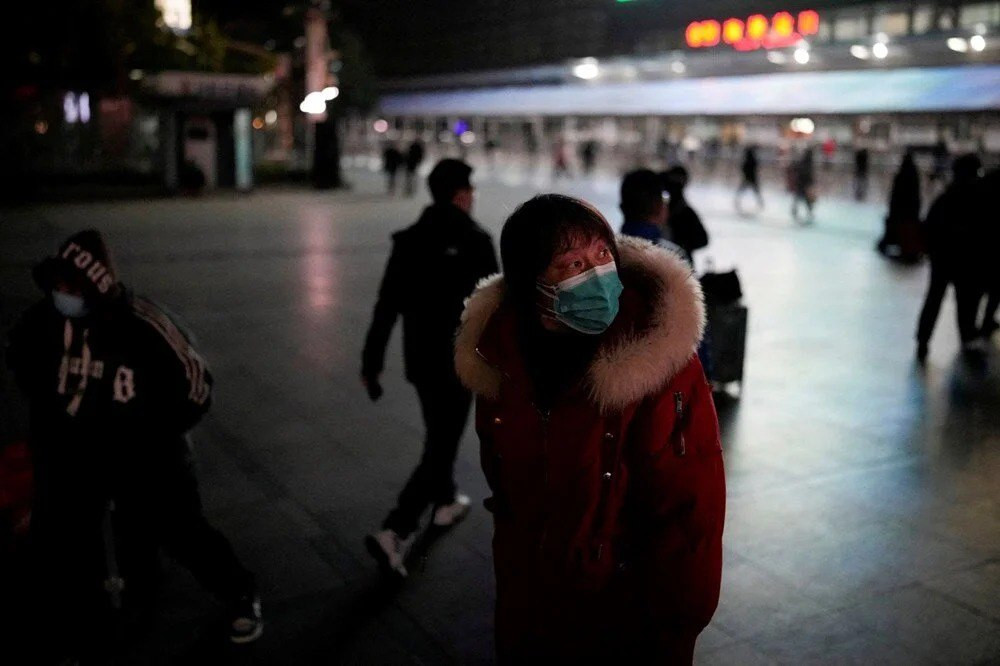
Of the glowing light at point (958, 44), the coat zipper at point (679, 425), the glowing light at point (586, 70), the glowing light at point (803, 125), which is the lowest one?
the coat zipper at point (679, 425)

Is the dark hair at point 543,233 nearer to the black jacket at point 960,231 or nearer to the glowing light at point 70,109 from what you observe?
the black jacket at point 960,231

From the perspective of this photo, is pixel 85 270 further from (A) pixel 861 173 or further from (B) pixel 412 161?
(A) pixel 861 173

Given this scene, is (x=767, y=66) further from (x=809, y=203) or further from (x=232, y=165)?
(x=232, y=165)

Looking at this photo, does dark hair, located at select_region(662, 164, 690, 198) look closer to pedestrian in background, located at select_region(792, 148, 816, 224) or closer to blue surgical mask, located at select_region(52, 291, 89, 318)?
blue surgical mask, located at select_region(52, 291, 89, 318)

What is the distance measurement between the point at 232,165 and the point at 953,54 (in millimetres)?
22181

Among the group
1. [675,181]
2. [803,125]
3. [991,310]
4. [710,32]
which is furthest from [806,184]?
[710,32]

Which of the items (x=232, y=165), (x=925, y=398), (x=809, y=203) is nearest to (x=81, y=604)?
(x=925, y=398)

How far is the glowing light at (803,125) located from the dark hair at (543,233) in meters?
34.2

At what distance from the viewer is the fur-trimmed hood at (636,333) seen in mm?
2084

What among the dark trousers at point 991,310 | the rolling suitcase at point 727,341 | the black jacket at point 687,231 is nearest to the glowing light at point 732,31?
the dark trousers at point 991,310

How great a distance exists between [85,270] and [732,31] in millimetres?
42534

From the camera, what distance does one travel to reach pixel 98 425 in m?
3.55

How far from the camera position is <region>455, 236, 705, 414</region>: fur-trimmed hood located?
208cm

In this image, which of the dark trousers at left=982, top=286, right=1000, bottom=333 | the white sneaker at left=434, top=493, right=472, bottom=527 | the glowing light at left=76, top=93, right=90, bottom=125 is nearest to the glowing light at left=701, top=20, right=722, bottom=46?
the glowing light at left=76, top=93, right=90, bottom=125
